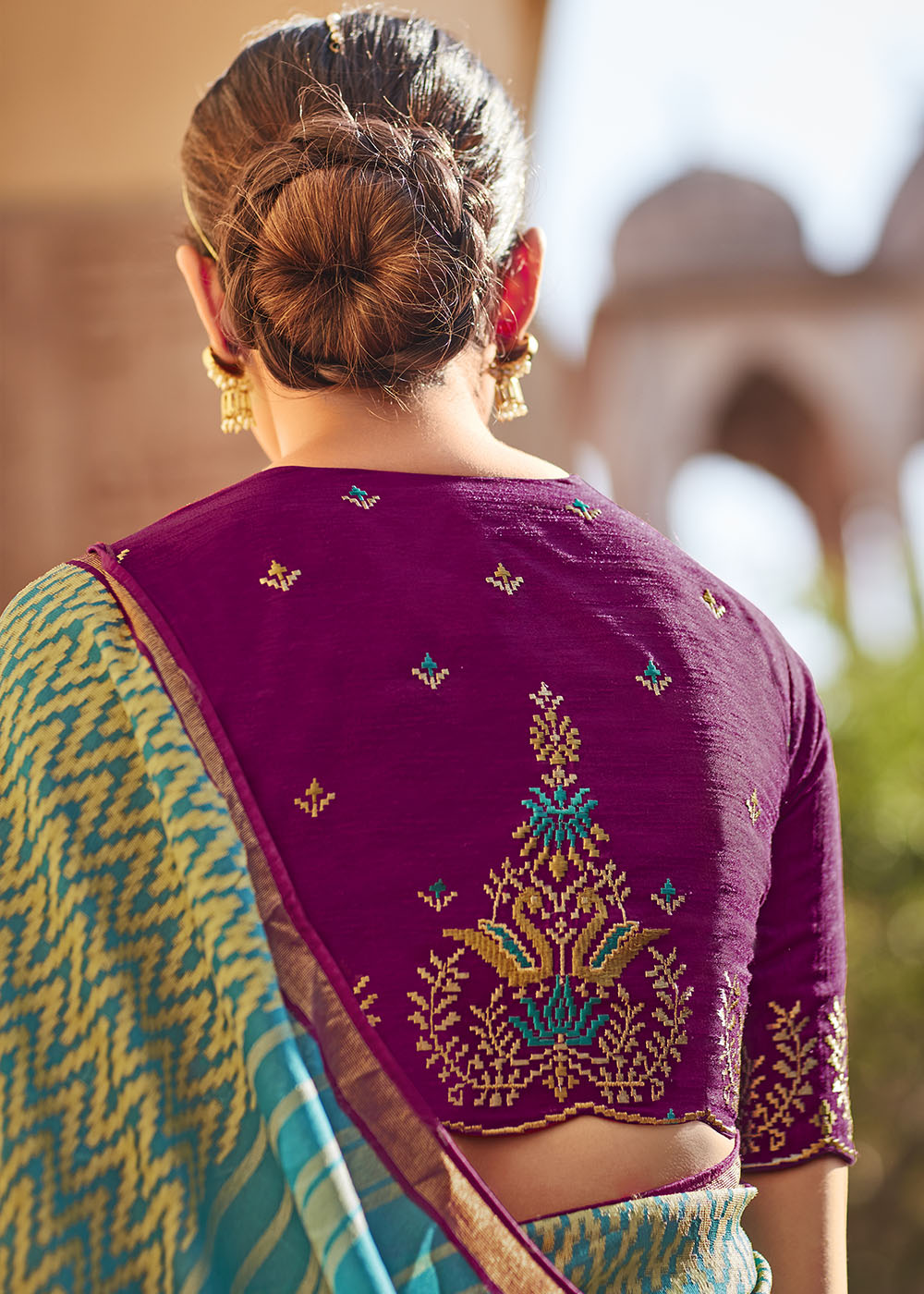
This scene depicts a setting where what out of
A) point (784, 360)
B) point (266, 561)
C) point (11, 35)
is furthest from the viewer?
point (784, 360)

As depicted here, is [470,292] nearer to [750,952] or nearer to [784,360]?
[750,952]

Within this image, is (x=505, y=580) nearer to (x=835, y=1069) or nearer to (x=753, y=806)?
(x=753, y=806)

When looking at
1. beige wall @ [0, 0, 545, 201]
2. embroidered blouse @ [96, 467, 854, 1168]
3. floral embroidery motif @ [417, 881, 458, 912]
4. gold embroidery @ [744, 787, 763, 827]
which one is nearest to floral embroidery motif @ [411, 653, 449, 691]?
embroidered blouse @ [96, 467, 854, 1168]

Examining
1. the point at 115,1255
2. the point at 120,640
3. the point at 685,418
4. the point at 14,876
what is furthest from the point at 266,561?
the point at 685,418

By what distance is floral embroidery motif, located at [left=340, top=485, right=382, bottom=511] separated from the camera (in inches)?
30.1

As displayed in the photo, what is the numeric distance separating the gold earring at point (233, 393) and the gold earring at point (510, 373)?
18cm

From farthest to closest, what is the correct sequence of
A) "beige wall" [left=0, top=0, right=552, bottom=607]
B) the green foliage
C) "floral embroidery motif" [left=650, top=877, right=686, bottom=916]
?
the green foliage
"beige wall" [left=0, top=0, right=552, bottom=607]
"floral embroidery motif" [left=650, top=877, right=686, bottom=916]

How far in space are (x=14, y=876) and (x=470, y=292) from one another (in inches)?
16.9

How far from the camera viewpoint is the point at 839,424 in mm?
11797

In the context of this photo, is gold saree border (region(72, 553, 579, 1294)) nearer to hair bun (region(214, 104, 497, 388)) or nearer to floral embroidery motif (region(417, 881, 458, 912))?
floral embroidery motif (region(417, 881, 458, 912))

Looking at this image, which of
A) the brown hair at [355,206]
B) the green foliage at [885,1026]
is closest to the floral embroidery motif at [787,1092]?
the brown hair at [355,206]

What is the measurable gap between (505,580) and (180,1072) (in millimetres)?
309

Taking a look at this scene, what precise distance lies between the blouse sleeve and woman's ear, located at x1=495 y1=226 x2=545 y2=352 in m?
0.30

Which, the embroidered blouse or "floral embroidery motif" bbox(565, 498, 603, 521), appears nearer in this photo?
the embroidered blouse
